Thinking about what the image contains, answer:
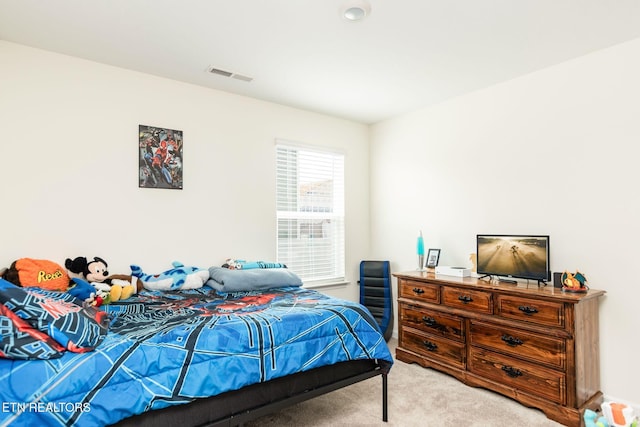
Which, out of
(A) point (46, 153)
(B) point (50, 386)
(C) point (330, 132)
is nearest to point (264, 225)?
(C) point (330, 132)

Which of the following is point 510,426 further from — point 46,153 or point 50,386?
point 46,153

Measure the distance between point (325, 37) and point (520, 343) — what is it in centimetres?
260

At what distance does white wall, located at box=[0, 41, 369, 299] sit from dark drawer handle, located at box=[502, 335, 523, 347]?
224cm

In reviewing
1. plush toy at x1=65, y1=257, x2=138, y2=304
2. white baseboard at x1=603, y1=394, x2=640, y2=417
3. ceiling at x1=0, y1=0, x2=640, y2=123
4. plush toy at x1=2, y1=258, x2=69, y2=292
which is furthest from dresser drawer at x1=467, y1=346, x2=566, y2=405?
plush toy at x1=2, y1=258, x2=69, y2=292

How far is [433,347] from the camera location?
3.28 metres

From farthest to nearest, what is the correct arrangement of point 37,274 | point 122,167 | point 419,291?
1. point 419,291
2. point 122,167
3. point 37,274

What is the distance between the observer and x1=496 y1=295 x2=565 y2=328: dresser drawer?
98.6 inches

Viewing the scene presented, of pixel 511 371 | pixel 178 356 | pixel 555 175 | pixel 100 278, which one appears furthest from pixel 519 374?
pixel 100 278

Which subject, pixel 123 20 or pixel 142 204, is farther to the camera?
pixel 142 204

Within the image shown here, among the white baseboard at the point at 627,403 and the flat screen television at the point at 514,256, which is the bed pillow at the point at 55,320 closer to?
the flat screen television at the point at 514,256

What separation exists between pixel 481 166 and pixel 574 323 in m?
1.59

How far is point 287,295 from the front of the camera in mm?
2883

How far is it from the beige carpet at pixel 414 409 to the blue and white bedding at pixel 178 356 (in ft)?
1.47

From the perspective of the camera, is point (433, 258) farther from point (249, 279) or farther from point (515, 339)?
point (249, 279)
